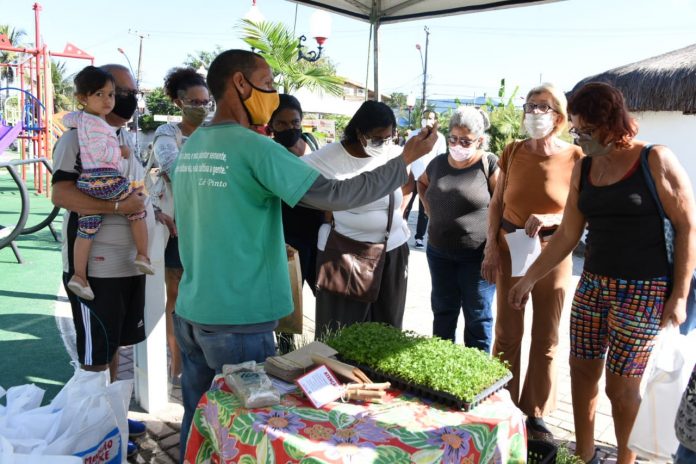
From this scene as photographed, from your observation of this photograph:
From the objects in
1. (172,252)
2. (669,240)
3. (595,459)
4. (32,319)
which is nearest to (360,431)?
(669,240)

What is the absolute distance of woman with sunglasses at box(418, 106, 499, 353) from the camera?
365 centimetres

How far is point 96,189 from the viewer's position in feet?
9.21

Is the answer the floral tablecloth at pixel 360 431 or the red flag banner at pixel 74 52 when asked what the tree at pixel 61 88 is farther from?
the floral tablecloth at pixel 360 431

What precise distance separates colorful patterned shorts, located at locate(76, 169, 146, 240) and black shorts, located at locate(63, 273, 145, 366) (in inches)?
10.1

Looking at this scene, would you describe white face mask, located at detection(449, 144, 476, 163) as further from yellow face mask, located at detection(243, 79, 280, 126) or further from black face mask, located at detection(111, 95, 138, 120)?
black face mask, located at detection(111, 95, 138, 120)

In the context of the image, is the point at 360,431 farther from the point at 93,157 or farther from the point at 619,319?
the point at 93,157

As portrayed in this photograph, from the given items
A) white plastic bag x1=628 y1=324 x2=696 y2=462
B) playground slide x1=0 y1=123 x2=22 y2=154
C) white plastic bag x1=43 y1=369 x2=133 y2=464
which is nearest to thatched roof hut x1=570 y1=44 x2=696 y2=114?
white plastic bag x1=628 y1=324 x2=696 y2=462

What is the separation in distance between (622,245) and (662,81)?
27.8 ft

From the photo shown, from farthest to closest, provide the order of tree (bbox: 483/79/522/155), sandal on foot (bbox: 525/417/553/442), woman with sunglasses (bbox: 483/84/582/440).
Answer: tree (bbox: 483/79/522/155) < sandal on foot (bbox: 525/417/553/442) < woman with sunglasses (bbox: 483/84/582/440)

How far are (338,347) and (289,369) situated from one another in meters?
0.28

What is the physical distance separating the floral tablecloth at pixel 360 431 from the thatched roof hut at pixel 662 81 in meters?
7.97

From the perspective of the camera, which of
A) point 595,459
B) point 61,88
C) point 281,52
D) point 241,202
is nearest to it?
point 241,202

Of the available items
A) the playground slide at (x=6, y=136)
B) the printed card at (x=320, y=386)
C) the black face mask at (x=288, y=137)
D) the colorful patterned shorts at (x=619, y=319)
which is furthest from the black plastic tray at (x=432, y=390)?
the playground slide at (x=6, y=136)

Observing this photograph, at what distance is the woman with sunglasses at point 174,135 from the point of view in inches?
148
